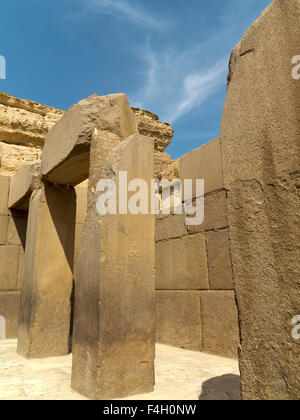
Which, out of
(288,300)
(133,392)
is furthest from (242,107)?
(133,392)

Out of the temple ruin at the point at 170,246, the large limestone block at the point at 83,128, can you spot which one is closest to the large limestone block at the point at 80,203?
the temple ruin at the point at 170,246

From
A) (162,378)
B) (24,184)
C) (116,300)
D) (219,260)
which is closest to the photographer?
(116,300)

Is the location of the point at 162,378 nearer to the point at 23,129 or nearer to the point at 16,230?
the point at 16,230

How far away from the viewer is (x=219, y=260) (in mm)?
4160

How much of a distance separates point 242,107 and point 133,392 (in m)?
2.09

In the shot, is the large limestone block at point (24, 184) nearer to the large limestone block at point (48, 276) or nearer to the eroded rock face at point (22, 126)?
the large limestone block at point (48, 276)

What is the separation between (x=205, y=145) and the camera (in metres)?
4.67

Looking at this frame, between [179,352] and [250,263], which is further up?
[250,263]

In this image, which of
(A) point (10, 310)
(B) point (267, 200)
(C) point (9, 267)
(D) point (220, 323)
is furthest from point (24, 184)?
(B) point (267, 200)

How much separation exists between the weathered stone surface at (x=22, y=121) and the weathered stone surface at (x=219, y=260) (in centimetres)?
657

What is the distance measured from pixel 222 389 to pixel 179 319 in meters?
2.11

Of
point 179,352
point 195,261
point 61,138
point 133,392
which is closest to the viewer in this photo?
point 133,392

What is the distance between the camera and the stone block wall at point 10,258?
5.23 metres

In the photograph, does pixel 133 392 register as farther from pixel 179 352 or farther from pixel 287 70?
pixel 287 70
